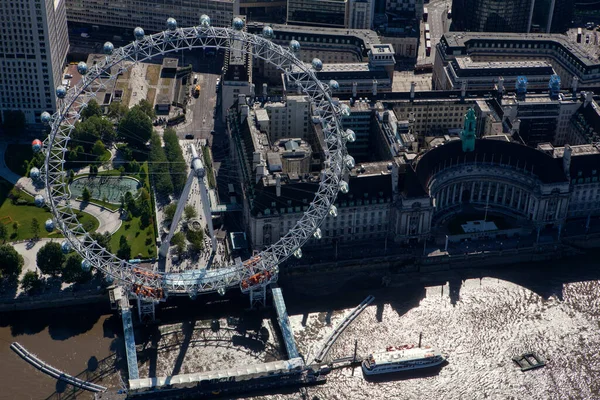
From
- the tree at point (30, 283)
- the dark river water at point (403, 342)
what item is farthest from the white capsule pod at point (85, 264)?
the tree at point (30, 283)

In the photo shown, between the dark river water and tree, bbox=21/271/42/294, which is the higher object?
tree, bbox=21/271/42/294

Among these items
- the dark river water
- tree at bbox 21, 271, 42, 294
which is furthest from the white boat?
tree at bbox 21, 271, 42, 294

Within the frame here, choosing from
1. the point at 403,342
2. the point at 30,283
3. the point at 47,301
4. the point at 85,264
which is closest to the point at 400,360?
the point at 403,342

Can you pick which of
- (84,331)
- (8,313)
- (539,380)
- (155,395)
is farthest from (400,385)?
(8,313)

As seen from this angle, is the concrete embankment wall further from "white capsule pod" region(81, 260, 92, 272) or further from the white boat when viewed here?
the white boat

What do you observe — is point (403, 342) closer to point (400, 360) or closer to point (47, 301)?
point (400, 360)

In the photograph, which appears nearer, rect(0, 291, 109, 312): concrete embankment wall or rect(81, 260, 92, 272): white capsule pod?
rect(81, 260, 92, 272): white capsule pod

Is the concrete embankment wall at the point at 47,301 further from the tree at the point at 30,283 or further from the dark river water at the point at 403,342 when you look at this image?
the tree at the point at 30,283
